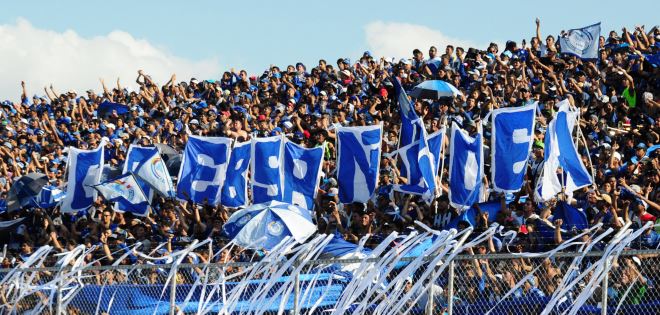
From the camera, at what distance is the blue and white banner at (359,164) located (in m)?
17.2

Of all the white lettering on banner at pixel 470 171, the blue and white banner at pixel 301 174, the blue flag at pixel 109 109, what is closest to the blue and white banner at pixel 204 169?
the blue and white banner at pixel 301 174

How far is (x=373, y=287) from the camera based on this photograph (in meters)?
12.1

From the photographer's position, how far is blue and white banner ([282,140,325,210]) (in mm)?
17625

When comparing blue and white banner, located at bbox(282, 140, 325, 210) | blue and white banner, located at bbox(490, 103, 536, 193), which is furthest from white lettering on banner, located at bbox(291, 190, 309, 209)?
blue and white banner, located at bbox(490, 103, 536, 193)

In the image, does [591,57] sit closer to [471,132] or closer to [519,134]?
[471,132]

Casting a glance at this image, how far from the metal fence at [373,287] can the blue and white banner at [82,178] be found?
5.52m

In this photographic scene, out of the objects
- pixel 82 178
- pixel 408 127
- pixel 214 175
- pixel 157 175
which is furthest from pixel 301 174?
pixel 82 178

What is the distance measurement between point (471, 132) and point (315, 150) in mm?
2416

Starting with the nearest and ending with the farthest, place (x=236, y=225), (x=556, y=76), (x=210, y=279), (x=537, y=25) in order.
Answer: (x=210, y=279)
(x=236, y=225)
(x=556, y=76)
(x=537, y=25)

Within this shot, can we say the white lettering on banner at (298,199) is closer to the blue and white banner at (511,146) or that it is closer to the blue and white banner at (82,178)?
the blue and white banner at (511,146)

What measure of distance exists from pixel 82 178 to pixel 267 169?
3616 millimetres

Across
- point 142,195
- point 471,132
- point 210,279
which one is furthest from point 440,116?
point 210,279

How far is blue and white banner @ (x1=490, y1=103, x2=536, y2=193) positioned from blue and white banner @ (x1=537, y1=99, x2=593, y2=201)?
11.5 inches

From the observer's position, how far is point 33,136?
26062 millimetres
